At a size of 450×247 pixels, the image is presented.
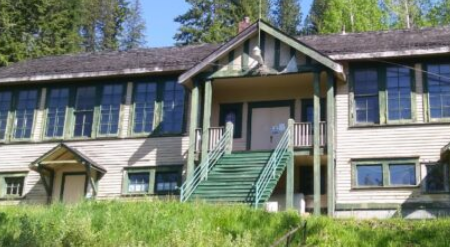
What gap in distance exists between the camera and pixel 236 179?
2044 cm

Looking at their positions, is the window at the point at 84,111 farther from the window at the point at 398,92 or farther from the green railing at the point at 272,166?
the window at the point at 398,92

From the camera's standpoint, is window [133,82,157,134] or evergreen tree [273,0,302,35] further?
evergreen tree [273,0,302,35]

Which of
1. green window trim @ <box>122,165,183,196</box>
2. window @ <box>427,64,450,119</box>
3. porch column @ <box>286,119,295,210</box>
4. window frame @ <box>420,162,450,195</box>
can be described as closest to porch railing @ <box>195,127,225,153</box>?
green window trim @ <box>122,165,183,196</box>

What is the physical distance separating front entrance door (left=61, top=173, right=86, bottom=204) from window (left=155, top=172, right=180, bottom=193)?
114 inches

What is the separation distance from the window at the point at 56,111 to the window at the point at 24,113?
2.15 ft

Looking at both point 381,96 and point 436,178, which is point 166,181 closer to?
point 381,96

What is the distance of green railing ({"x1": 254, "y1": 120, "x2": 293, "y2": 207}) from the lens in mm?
19108

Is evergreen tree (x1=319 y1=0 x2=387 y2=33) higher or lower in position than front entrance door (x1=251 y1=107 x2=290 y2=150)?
higher

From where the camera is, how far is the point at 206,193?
19.9 metres

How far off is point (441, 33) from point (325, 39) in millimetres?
4160

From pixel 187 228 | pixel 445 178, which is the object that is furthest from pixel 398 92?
pixel 187 228

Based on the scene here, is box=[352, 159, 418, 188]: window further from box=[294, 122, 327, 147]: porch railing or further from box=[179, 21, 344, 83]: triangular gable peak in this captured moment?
box=[179, 21, 344, 83]: triangular gable peak

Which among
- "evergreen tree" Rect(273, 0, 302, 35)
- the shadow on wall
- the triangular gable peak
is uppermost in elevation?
"evergreen tree" Rect(273, 0, 302, 35)

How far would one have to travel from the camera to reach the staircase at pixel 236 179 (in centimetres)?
1933
